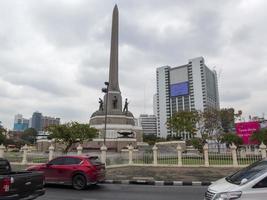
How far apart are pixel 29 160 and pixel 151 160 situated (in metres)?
10.1

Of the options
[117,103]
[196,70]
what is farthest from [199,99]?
[117,103]

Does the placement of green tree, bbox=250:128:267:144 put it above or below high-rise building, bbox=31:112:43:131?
below

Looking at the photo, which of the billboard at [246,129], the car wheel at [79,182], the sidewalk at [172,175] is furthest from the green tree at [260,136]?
the car wheel at [79,182]

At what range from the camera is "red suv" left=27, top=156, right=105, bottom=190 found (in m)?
12.4

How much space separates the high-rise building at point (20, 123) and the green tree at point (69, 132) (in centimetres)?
13397

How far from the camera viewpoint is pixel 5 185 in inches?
269

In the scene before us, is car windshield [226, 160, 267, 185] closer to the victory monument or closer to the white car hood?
the white car hood

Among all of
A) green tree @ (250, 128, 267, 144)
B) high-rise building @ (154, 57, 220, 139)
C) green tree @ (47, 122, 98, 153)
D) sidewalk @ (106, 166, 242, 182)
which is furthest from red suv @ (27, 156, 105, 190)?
high-rise building @ (154, 57, 220, 139)

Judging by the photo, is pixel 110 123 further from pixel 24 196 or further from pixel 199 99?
pixel 199 99

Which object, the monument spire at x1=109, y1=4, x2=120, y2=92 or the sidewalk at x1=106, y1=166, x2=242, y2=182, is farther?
the monument spire at x1=109, y1=4, x2=120, y2=92

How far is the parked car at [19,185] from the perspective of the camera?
683 cm

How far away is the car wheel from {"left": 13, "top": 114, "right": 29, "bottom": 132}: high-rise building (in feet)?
513

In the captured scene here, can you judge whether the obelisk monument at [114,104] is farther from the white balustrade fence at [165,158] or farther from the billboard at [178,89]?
the billboard at [178,89]

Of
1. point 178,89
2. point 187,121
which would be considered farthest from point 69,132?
point 178,89
